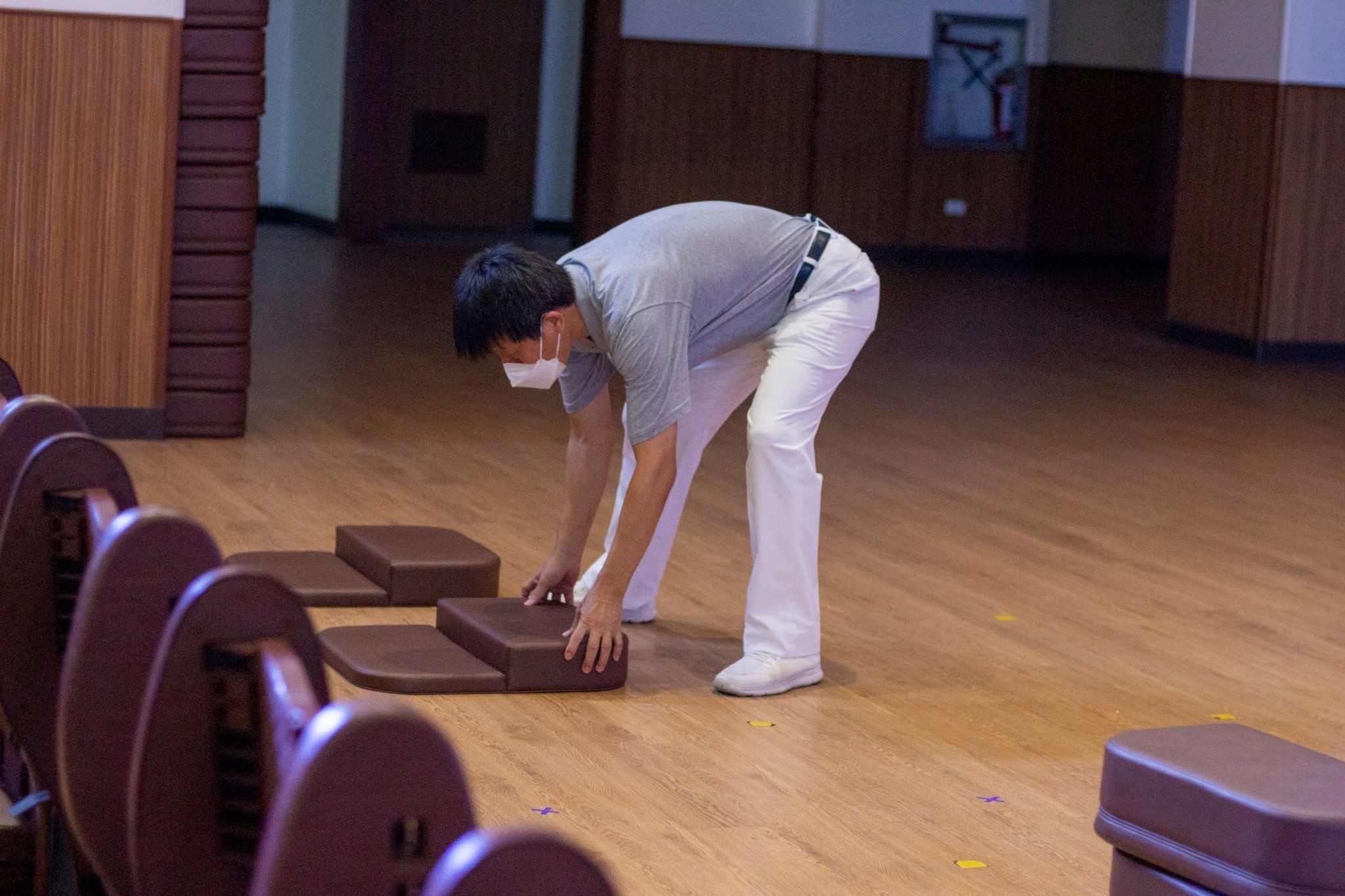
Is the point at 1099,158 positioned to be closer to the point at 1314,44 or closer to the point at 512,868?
the point at 1314,44

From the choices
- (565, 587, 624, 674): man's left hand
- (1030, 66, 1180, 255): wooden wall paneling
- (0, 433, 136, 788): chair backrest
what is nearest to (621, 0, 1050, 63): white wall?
(1030, 66, 1180, 255): wooden wall paneling

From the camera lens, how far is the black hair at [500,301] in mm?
2959

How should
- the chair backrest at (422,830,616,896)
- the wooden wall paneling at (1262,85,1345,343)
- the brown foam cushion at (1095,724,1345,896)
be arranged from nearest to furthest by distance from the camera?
1. the chair backrest at (422,830,616,896)
2. the brown foam cushion at (1095,724,1345,896)
3. the wooden wall paneling at (1262,85,1345,343)

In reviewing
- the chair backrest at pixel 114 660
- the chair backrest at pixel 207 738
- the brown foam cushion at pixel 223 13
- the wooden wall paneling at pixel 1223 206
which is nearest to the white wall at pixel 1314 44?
the wooden wall paneling at pixel 1223 206

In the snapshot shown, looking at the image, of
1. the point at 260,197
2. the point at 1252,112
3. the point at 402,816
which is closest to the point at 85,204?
the point at 402,816

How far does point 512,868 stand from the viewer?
94 centimetres

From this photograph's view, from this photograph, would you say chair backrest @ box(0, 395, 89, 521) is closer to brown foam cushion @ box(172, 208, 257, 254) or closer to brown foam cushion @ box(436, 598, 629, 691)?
brown foam cushion @ box(436, 598, 629, 691)

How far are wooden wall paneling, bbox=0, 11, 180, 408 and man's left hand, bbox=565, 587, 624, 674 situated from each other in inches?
105

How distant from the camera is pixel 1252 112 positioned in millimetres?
8883

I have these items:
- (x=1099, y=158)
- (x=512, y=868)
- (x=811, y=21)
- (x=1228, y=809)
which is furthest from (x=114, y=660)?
(x=1099, y=158)

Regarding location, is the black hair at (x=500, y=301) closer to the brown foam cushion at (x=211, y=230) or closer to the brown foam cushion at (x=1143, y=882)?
the brown foam cushion at (x=1143, y=882)

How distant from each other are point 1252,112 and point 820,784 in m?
6.88

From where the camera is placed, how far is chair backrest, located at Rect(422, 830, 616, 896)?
93 centimetres

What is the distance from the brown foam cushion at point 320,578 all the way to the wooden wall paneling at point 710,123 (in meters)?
8.43
